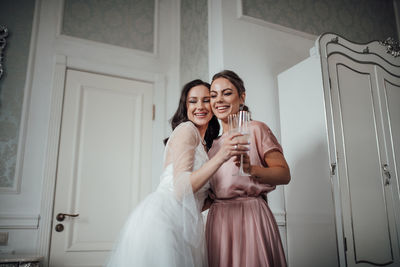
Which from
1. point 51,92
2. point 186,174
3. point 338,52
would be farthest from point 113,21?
point 186,174

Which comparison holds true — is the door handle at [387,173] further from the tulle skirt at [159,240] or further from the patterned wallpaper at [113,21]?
the patterned wallpaper at [113,21]

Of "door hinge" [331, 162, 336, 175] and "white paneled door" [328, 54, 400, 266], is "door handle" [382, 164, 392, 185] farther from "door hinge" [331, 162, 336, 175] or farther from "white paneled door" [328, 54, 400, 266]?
"door hinge" [331, 162, 336, 175]

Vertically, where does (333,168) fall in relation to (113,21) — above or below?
below

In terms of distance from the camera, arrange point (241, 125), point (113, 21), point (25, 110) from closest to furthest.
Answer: point (241, 125), point (25, 110), point (113, 21)

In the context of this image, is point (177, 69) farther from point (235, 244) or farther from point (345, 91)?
point (235, 244)

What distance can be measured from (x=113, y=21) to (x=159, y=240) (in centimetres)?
258

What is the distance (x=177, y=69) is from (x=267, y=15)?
3.31ft

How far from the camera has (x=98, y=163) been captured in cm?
299

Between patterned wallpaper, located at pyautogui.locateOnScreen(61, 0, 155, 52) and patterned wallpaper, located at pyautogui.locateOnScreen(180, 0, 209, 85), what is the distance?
13.4 inches

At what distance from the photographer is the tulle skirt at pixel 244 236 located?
142 centimetres

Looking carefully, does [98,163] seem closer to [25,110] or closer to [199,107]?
[25,110]

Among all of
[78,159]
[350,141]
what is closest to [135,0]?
[78,159]

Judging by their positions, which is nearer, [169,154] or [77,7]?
[169,154]

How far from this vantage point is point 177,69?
135 inches
